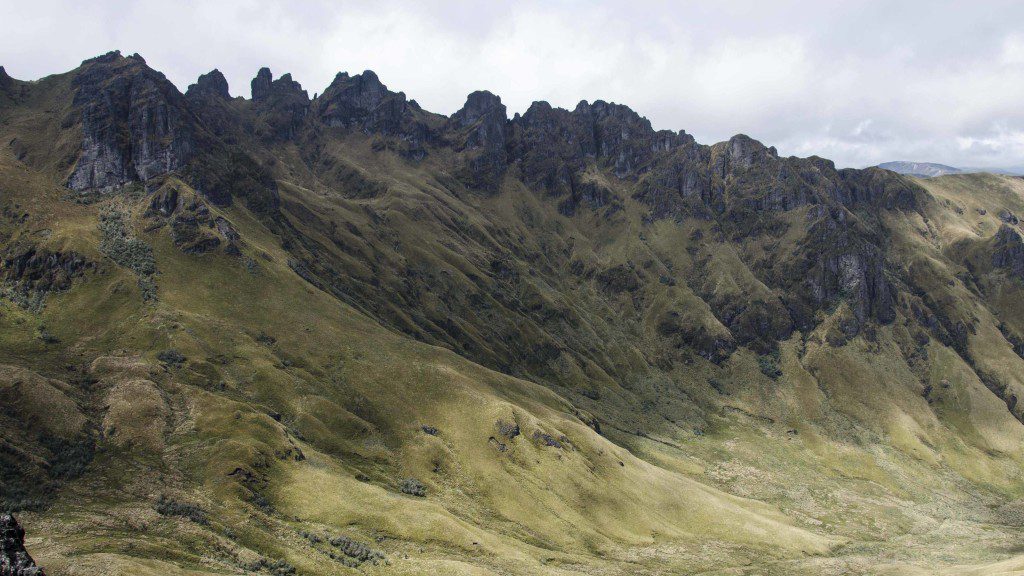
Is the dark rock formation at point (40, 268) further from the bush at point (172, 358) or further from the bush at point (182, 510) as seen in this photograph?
the bush at point (182, 510)

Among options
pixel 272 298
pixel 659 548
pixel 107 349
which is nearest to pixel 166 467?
pixel 107 349

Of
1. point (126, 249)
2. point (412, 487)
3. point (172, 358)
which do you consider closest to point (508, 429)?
point (412, 487)

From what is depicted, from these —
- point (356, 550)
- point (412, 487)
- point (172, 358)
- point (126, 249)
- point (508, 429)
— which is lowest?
point (412, 487)

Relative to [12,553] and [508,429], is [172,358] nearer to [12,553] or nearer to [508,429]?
[508,429]

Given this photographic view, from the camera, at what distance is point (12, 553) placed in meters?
41.4

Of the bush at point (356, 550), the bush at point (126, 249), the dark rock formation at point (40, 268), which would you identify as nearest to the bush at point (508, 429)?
the bush at point (356, 550)

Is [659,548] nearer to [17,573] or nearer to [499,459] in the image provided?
[499,459]

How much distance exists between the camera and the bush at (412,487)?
443 ft

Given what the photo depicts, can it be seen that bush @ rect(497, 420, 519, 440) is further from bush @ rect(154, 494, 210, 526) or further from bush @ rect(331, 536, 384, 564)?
bush @ rect(154, 494, 210, 526)

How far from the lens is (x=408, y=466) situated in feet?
481

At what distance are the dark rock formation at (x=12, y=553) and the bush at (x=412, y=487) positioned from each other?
96839 mm

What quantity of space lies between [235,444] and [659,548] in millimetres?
106729

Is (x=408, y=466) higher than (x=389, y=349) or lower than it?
lower

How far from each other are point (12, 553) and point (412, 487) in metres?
101
